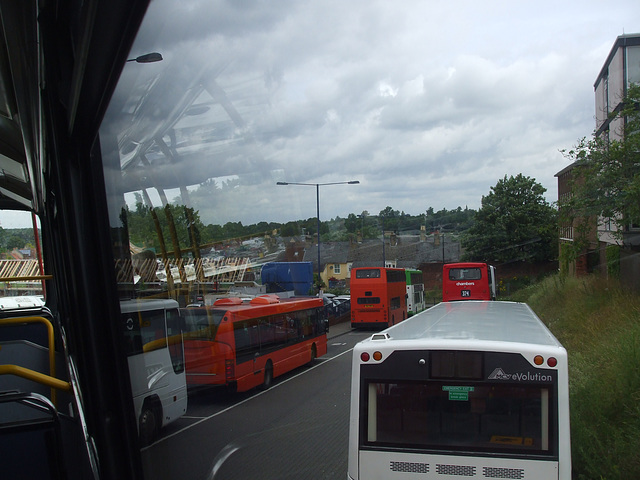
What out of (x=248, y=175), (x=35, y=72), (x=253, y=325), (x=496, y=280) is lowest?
(x=496, y=280)

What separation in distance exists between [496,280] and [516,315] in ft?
87.8

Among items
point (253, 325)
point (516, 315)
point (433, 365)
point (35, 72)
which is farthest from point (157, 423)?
point (516, 315)

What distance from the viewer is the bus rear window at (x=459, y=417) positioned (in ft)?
15.8

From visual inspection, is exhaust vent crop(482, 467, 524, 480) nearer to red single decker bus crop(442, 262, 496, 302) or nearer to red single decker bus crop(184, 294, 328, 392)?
red single decker bus crop(184, 294, 328, 392)

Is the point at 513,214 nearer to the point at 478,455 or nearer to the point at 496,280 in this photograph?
the point at 496,280

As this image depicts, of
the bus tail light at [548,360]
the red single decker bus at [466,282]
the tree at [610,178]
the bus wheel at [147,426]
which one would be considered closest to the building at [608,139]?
the tree at [610,178]

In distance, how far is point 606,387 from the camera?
686 centimetres

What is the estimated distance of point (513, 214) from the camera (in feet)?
114

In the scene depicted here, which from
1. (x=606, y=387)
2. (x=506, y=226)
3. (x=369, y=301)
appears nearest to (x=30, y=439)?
(x=606, y=387)

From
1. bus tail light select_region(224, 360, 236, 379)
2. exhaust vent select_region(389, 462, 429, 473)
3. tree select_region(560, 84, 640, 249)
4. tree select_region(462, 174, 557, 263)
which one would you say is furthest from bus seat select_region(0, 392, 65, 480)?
A: tree select_region(462, 174, 557, 263)

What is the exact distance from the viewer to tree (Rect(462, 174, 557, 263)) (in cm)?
3253

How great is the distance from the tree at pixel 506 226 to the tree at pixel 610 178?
1933 cm

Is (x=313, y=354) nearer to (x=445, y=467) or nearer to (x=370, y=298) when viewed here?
(x=445, y=467)

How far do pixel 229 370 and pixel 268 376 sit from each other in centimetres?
133
